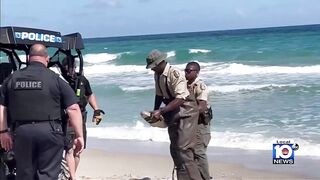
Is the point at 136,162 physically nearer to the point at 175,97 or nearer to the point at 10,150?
the point at 175,97

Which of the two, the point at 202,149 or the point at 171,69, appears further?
the point at 202,149

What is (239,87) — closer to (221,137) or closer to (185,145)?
(221,137)

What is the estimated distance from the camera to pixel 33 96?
502cm

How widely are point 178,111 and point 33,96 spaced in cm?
187

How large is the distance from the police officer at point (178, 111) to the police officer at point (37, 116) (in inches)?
53.0

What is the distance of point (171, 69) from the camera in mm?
6352

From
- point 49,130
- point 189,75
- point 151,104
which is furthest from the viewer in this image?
point 151,104

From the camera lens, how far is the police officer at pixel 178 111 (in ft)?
20.7

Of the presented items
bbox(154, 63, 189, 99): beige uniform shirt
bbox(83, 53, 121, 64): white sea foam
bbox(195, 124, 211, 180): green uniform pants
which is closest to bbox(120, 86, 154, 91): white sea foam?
bbox(195, 124, 211, 180): green uniform pants

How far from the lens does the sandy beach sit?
8.46 m

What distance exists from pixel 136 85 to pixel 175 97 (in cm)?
1680

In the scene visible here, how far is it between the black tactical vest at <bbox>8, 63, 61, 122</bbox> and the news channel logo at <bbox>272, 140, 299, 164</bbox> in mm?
4907

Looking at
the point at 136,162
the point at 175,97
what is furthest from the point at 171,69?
the point at 136,162

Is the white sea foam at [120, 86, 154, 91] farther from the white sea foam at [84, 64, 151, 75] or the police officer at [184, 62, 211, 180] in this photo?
the police officer at [184, 62, 211, 180]
